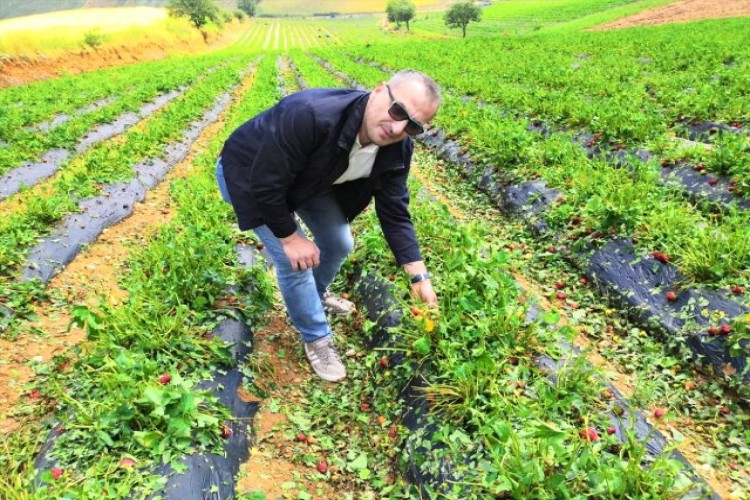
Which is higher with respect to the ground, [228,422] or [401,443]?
[228,422]

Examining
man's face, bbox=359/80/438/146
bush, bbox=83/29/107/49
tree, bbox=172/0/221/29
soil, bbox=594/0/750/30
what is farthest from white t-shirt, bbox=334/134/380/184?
tree, bbox=172/0/221/29

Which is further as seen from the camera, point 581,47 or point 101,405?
point 581,47

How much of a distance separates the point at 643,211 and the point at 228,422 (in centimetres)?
480

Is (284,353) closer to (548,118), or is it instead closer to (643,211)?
(643,211)

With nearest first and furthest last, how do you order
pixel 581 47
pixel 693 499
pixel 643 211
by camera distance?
pixel 693 499, pixel 643 211, pixel 581 47

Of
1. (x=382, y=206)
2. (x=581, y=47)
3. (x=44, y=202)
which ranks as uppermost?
(x=382, y=206)

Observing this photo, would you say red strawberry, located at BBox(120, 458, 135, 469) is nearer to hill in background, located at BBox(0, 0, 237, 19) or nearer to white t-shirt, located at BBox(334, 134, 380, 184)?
white t-shirt, located at BBox(334, 134, 380, 184)

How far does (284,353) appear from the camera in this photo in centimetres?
418

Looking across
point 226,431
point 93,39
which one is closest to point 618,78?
point 226,431

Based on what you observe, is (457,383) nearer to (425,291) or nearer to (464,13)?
(425,291)

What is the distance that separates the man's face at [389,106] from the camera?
7.53 feet

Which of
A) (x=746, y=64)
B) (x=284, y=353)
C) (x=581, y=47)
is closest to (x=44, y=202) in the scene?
(x=284, y=353)

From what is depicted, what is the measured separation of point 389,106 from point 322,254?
5.62ft

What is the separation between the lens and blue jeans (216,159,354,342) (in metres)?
3.23
